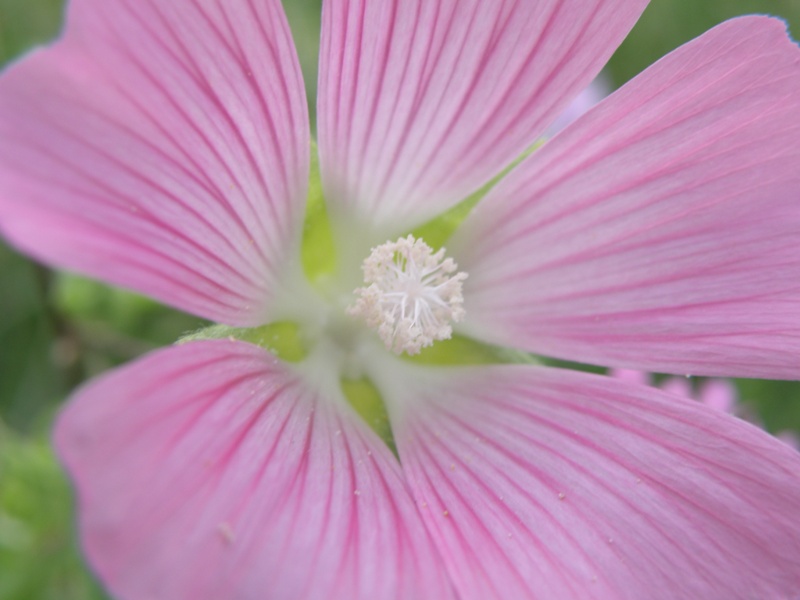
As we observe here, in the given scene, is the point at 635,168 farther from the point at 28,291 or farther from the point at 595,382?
the point at 28,291

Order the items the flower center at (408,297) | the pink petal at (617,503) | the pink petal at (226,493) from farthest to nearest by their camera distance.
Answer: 1. the flower center at (408,297)
2. the pink petal at (617,503)
3. the pink petal at (226,493)

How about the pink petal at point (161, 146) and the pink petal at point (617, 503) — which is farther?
the pink petal at point (617, 503)

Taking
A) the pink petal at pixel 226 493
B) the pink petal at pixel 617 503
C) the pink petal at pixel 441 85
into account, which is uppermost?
the pink petal at pixel 441 85

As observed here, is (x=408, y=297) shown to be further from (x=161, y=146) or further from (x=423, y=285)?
(x=161, y=146)

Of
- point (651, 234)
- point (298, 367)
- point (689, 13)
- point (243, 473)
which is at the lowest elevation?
point (243, 473)

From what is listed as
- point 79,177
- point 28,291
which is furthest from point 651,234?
point 28,291

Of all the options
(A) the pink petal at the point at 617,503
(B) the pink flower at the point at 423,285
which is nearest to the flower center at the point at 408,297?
(B) the pink flower at the point at 423,285

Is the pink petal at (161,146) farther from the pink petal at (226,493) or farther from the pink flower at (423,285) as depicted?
the pink petal at (226,493)

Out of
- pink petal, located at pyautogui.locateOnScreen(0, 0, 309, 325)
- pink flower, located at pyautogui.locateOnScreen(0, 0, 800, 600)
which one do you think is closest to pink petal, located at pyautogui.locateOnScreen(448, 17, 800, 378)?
pink flower, located at pyautogui.locateOnScreen(0, 0, 800, 600)
